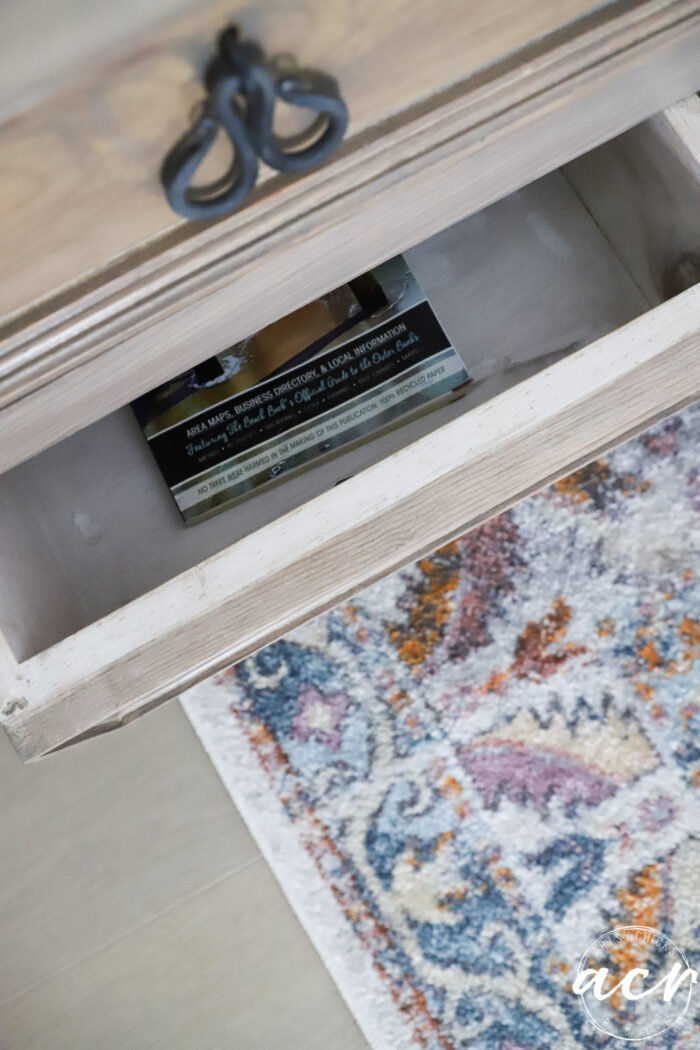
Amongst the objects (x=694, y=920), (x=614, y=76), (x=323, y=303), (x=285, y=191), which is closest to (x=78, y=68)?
(x=285, y=191)

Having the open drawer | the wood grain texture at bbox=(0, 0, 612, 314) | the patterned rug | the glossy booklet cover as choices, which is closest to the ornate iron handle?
the wood grain texture at bbox=(0, 0, 612, 314)

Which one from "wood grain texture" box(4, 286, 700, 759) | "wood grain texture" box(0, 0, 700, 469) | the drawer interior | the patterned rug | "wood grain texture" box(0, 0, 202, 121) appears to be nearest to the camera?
"wood grain texture" box(0, 0, 202, 121)

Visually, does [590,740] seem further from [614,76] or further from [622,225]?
[614,76]

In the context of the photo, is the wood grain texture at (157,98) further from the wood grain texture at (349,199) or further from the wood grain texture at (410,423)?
the wood grain texture at (410,423)

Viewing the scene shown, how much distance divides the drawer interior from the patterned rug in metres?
0.16

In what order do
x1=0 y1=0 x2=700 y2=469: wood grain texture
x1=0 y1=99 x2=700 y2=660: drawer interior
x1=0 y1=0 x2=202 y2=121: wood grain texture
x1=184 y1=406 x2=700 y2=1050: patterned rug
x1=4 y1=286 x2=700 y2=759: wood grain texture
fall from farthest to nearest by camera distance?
x1=184 y1=406 x2=700 y2=1050: patterned rug, x1=0 y1=99 x2=700 y2=660: drawer interior, x1=4 y1=286 x2=700 y2=759: wood grain texture, x1=0 y1=0 x2=700 y2=469: wood grain texture, x1=0 y1=0 x2=202 y2=121: wood grain texture

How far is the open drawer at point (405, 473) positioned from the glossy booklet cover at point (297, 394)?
0.05 feet

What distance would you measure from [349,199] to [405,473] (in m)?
0.14

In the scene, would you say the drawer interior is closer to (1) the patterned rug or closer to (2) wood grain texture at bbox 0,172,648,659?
(2) wood grain texture at bbox 0,172,648,659

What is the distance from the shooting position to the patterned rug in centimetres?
74

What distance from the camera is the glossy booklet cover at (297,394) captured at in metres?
0.62

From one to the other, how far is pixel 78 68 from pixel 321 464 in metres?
0.39

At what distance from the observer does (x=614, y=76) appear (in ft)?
1.41

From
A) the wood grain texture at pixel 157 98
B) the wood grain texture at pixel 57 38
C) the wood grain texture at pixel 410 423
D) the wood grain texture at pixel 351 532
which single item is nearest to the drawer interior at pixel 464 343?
the wood grain texture at pixel 410 423
